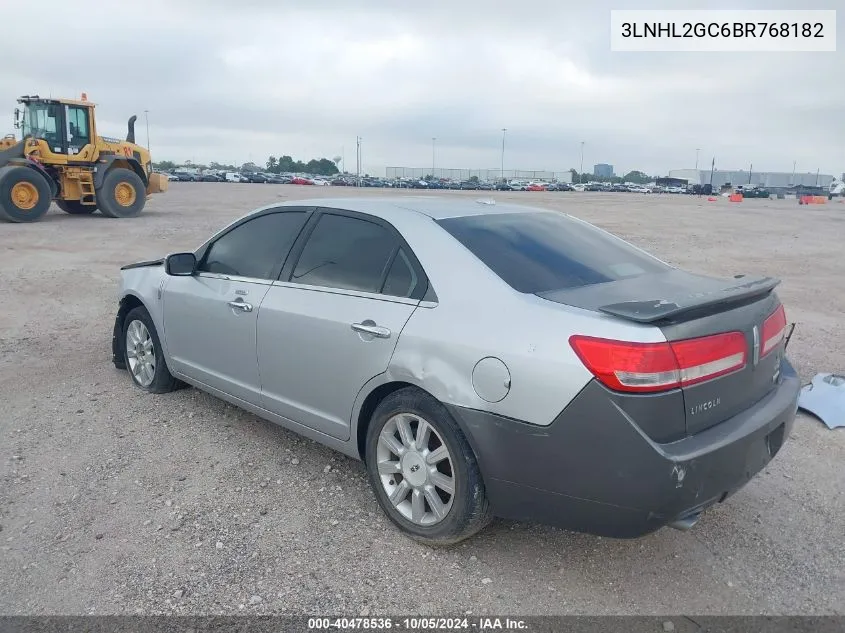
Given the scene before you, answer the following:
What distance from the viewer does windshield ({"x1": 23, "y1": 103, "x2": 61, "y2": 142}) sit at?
1930 cm

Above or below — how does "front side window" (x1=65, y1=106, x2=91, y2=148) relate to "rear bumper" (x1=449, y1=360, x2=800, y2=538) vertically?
above

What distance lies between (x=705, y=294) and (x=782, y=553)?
1.30m

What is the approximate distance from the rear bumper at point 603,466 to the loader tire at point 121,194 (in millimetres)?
20520

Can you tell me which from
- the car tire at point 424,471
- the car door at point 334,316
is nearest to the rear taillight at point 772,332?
the car tire at point 424,471

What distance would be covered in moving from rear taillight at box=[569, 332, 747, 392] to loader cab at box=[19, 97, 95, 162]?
20492 mm

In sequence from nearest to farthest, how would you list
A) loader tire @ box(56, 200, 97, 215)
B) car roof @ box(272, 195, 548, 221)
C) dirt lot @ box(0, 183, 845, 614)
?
1. dirt lot @ box(0, 183, 845, 614)
2. car roof @ box(272, 195, 548, 221)
3. loader tire @ box(56, 200, 97, 215)

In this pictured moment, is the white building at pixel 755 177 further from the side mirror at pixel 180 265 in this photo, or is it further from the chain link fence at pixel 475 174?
the side mirror at pixel 180 265

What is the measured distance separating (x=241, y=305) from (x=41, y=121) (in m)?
18.8

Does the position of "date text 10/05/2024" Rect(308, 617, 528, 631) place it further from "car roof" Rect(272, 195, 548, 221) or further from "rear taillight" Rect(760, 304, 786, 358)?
"car roof" Rect(272, 195, 548, 221)

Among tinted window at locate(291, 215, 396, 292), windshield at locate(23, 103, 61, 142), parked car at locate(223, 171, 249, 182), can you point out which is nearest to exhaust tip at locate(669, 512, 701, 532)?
tinted window at locate(291, 215, 396, 292)

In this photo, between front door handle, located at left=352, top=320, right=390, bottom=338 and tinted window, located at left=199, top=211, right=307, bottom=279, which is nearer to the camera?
front door handle, located at left=352, top=320, right=390, bottom=338

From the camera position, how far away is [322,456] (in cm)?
425

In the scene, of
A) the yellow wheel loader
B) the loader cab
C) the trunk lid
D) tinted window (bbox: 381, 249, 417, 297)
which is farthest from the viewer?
the loader cab

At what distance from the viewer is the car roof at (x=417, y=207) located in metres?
3.68
